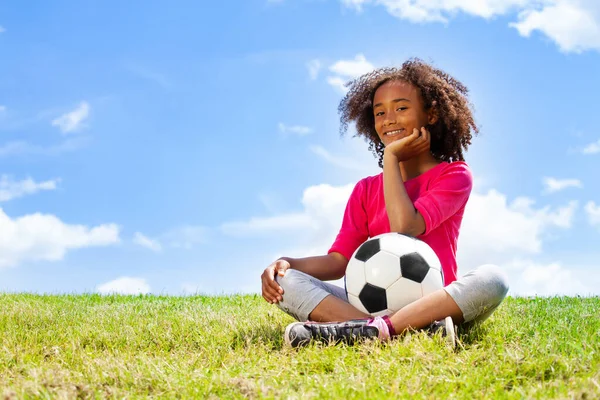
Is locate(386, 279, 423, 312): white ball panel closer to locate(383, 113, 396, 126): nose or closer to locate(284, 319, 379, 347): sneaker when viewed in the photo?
locate(284, 319, 379, 347): sneaker

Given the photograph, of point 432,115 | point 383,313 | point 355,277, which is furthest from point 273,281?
point 432,115

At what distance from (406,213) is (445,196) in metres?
0.38

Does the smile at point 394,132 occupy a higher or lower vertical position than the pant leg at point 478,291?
higher

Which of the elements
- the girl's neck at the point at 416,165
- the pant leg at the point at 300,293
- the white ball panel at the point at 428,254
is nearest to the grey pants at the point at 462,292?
the pant leg at the point at 300,293

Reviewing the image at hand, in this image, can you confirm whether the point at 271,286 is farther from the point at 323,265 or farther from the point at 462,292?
the point at 462,292

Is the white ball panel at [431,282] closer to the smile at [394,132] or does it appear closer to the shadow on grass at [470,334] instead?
the shadow on grass at [470,334]

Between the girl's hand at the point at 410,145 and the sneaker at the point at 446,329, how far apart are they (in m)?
1.33

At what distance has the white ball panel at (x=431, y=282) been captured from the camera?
4.51 meters

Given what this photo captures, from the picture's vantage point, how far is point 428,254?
15.0 feet

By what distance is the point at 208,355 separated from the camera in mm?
4492

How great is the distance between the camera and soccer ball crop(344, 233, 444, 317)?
177 inches

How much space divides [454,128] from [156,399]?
350cm

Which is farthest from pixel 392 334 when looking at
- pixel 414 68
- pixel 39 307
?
pixel 39 307

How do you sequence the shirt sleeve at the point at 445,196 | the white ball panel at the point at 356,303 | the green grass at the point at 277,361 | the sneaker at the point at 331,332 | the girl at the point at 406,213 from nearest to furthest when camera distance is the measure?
the green grass at the point at 277,361, the sneaker at the point at 331,332, the girl at the point at 406,213, the white ball panel at the point at 356,303, the shirt sleeve at the point at 445,196
